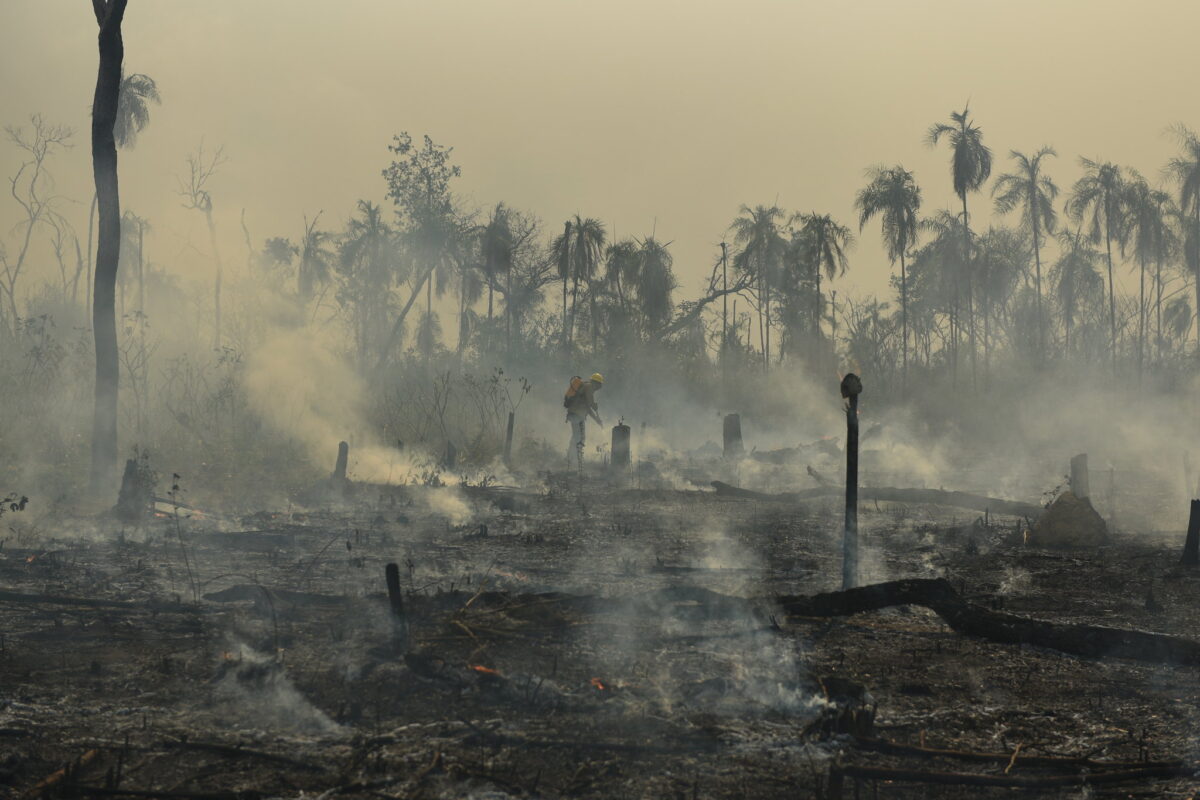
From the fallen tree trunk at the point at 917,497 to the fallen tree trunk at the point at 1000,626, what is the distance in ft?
24.0

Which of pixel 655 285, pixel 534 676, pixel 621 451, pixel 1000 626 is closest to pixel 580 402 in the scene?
pixel 621 451

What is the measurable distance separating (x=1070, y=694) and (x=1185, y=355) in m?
55.4

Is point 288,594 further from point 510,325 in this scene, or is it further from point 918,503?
point 510,325

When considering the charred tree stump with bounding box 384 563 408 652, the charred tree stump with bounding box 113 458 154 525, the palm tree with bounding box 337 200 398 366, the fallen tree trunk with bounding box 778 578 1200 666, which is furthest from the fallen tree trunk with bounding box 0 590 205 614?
the palm tree with bounding box 337 200 398 366

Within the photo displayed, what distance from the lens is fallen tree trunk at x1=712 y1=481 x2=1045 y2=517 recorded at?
14.4 m

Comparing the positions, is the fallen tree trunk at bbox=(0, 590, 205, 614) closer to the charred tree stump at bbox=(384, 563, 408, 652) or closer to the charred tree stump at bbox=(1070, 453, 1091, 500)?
the charred tree stump at bbox=(384, 563, 408, 652)

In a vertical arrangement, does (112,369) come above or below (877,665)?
above

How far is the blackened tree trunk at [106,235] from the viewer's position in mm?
15188

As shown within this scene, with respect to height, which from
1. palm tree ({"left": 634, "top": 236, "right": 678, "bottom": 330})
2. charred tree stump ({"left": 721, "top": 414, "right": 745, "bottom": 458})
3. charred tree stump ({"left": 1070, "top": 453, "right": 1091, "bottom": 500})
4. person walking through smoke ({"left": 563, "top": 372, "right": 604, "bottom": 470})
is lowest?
charred tree stump ({"left": 1070, "top": 453, "right": 1091, "bottom": 500})

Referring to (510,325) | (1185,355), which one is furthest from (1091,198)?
(510,325)

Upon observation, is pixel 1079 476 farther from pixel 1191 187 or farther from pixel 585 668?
pixel 1191 187

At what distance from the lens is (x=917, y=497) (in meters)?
15.8

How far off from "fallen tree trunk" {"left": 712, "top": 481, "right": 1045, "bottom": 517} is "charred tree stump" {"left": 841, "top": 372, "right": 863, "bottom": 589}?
22.3 feet

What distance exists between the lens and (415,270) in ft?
136
